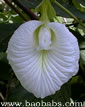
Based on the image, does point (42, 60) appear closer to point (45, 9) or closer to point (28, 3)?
point (45, 9)

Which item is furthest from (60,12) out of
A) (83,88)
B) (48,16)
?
(83,88)

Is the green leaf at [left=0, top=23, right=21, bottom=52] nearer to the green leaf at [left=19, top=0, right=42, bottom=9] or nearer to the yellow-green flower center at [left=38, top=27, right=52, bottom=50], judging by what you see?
the green leaf at [left=19, top=0, right=42, bottom=9]

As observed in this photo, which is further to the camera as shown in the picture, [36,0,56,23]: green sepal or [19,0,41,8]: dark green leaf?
[19,0,41,8]: dark green leaf

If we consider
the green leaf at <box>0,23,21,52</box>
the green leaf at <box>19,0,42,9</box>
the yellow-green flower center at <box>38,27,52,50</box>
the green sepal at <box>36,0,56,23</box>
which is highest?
the green sepal at <box>36,0,56,23</box>

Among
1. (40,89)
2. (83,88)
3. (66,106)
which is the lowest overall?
(83,88)

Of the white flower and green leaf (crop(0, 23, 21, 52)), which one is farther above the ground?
the white flower

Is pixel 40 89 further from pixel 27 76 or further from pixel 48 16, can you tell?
pixel 48 16

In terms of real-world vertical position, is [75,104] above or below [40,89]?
below

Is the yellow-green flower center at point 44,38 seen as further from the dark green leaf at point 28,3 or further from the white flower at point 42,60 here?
the dark green leaf at point 28,3

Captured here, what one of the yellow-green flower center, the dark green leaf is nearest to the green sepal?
the yellow-green flower center
